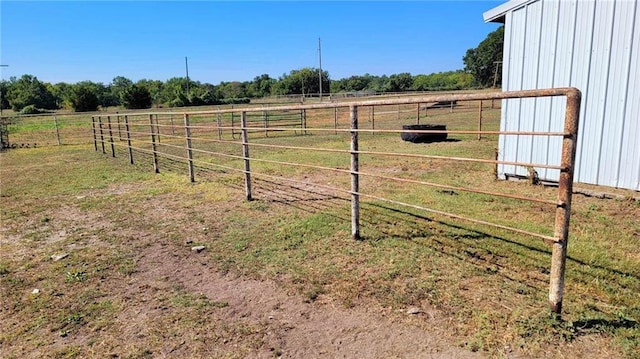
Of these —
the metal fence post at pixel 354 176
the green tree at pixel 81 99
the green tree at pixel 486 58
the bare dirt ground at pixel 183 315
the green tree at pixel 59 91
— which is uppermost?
the green tree at pixel 486 58

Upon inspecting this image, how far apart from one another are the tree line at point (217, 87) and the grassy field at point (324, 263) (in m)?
38.1

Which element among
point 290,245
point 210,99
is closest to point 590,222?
point 290,245

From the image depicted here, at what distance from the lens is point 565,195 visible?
7.16ft

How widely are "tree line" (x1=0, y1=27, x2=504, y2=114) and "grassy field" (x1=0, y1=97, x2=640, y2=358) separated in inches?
1499

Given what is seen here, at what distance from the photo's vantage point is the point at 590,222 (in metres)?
4.05

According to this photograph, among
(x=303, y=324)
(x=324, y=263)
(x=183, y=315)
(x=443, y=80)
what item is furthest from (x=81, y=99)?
(x=443, y=80)

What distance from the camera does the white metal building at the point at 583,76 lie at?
15.9 feet

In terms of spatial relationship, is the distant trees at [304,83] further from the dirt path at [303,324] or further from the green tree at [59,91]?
the dirt path at [303,324]

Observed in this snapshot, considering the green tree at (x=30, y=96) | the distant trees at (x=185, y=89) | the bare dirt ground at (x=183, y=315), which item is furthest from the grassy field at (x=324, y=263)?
the green tree at (x=30, y=96)

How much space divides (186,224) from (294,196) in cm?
163

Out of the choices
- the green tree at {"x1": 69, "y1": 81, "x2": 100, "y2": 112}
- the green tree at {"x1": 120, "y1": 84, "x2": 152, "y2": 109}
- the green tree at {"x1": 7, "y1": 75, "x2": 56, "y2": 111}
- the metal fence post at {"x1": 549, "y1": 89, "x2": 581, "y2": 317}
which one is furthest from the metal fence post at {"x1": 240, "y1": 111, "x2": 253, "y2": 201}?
the green tree at {"x1": 7, "y1": 75, "x2": 56, "y2": 111}

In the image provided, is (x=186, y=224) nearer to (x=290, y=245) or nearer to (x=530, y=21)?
(x=290, y=245)

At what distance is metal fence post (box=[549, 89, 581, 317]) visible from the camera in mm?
2121

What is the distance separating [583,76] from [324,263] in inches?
178
